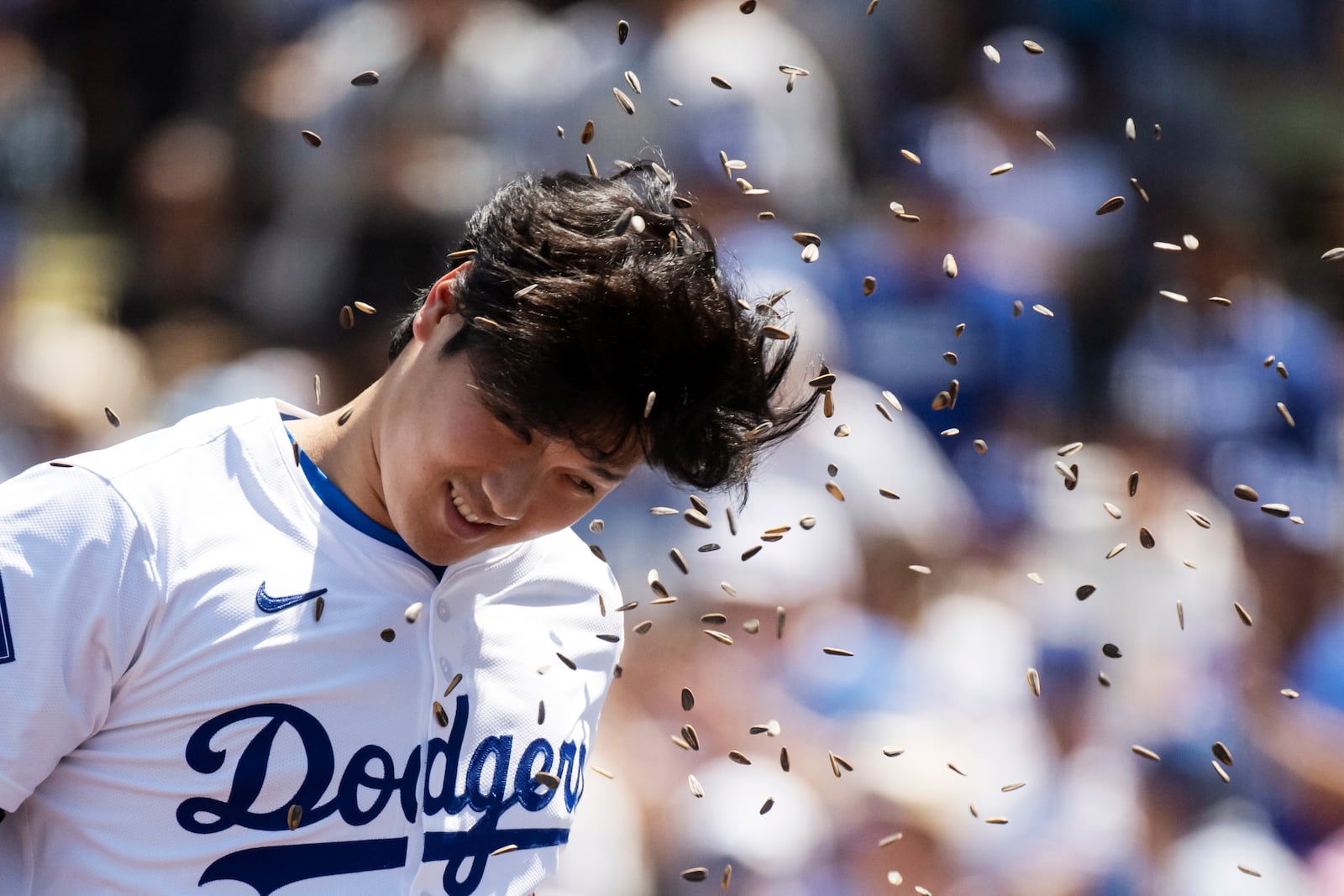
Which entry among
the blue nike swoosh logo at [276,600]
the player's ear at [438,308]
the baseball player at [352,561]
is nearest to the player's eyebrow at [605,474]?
the baseball player at [352,561]

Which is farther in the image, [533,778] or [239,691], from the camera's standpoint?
[533,778]

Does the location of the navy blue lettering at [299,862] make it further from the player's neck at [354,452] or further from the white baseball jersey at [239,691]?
the player's neck at [354,452]

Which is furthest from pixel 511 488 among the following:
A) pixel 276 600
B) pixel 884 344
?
pixel 884 344

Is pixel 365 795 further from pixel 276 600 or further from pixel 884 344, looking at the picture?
pixel 884 344

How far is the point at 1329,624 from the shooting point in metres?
4.23

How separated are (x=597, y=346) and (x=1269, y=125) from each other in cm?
540

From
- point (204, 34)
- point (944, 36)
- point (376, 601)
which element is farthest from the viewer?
point (944, 36)

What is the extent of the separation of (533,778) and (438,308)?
70 centimetres

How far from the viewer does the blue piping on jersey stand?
77.5 inches

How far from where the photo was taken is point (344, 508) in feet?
6.46

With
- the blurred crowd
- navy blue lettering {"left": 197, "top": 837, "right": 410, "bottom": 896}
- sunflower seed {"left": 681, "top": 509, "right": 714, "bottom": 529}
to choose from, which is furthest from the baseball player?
the blurred crowd

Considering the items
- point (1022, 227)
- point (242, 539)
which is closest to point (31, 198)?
point (1022, 227)

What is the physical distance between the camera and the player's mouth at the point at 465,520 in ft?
6.07

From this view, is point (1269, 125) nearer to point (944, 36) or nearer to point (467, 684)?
point (944, 36)
